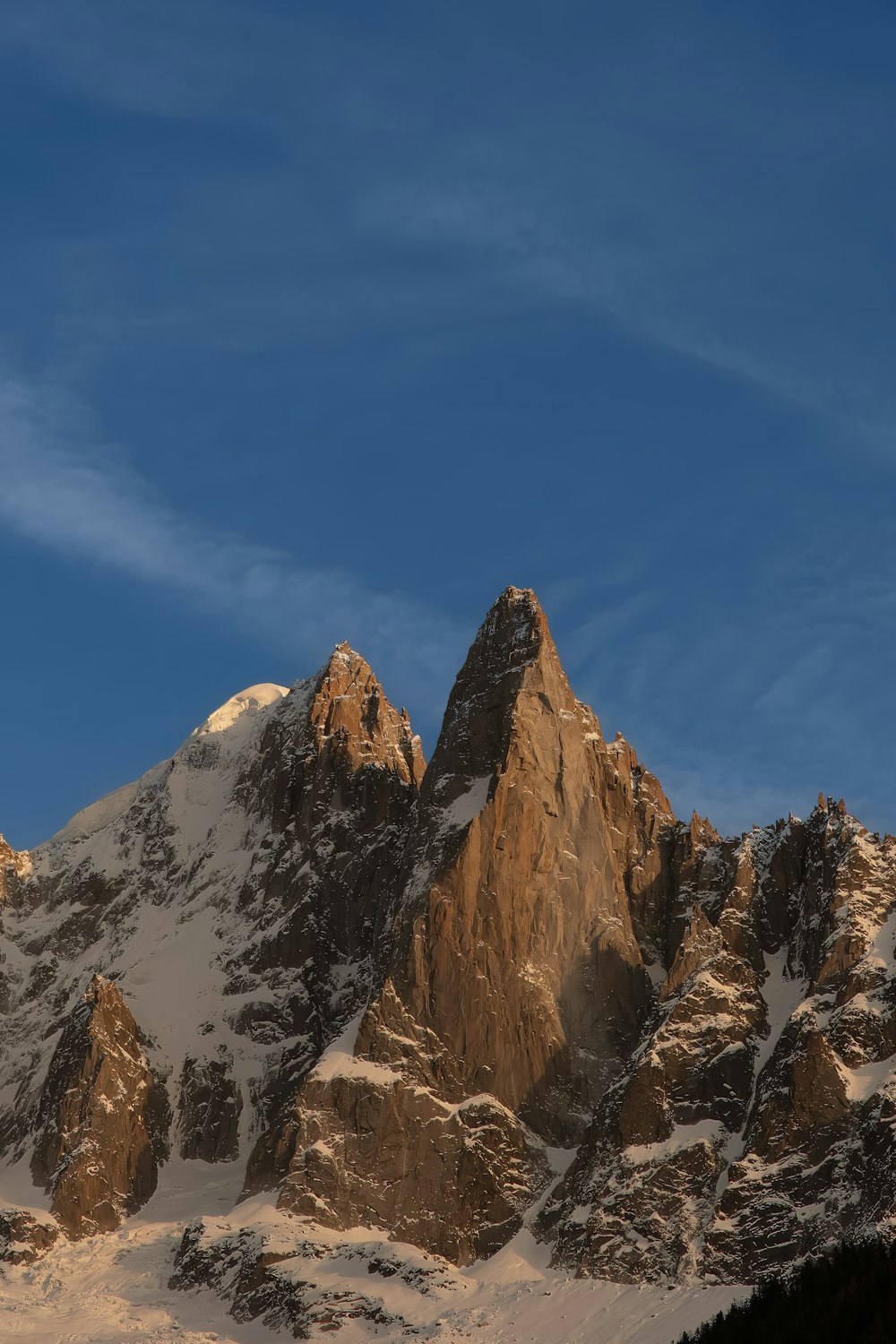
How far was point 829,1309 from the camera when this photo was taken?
306ft

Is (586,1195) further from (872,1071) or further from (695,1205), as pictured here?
(872,1071)

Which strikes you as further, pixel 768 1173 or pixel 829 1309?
pixel 768 1173

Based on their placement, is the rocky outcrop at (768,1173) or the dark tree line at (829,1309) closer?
the dark tree line at (829,1309)

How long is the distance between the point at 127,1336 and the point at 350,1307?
67.8 ft

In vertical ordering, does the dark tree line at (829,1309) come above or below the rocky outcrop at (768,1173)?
below

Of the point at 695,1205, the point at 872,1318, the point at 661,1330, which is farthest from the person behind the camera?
the point at 695,1205

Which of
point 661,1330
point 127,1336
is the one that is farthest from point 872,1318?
point 127,1336

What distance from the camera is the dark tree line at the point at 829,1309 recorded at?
89.7m

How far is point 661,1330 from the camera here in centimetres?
18088

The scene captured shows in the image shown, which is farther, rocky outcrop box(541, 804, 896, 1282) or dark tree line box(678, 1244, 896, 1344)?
rocky outcrop box(541, 804, 896, 1282)

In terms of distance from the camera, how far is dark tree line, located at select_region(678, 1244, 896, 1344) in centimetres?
8969

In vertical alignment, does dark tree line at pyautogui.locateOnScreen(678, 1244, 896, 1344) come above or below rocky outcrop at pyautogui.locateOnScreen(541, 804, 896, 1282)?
below

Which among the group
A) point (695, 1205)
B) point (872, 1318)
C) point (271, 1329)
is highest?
point (695, 1205)

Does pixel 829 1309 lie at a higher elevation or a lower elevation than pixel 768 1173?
lower
